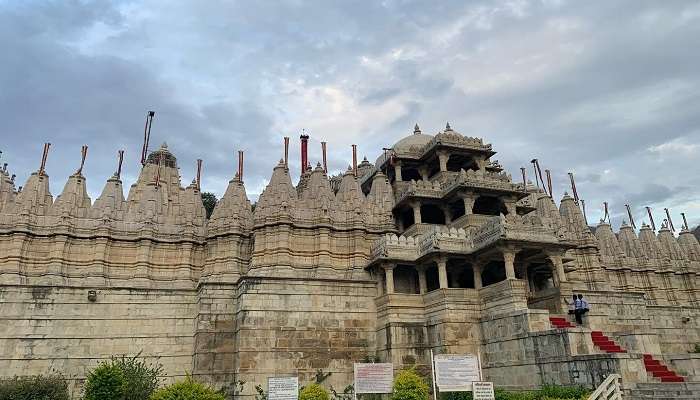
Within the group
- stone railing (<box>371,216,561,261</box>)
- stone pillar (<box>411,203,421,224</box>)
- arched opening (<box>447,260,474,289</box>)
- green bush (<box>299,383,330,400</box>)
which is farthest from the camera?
stone pillar (<box>411,203,421,224</box>)

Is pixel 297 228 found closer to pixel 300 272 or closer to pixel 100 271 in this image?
pixel 300 272

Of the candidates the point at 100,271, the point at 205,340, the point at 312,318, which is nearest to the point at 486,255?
the point at 312,318

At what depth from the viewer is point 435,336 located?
24453 millimetres

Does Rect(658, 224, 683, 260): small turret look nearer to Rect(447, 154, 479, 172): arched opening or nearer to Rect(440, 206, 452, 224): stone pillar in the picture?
Rect(447, 154, 479, 172): arched opening

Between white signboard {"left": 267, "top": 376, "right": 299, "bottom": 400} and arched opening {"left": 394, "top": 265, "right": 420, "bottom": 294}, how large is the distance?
1437 cm

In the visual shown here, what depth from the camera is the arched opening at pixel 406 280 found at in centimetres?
2896

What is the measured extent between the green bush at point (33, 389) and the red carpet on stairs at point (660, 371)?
24.4 metres

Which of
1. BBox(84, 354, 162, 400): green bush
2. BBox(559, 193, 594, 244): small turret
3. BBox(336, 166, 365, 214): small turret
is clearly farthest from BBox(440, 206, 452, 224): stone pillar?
BBox(84, 354, 162, 400): green bush

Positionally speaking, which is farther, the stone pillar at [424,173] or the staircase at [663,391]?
the stone pillar at [424,173]

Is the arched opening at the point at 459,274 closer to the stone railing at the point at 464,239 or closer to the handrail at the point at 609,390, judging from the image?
the stone railing at the point at 464,239

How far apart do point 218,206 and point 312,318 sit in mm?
11084

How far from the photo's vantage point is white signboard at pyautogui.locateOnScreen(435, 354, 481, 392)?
14.3 m

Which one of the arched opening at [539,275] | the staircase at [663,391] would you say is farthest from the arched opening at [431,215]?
the staircase at [663,391]

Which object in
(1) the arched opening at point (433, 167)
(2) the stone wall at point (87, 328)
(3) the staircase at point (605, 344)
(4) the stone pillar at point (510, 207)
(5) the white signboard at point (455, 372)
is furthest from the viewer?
(1) the arched opening at point (433, 167)
